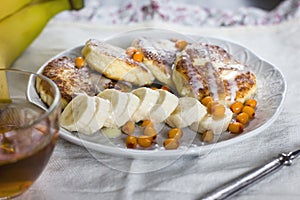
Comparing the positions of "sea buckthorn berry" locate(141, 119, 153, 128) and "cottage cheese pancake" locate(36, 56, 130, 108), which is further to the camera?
"cottage cheese pancake" locate(36, 56, 130, 108)

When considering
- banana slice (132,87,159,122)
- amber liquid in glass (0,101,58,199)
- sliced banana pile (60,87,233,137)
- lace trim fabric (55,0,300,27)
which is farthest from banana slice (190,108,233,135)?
lace trim fabric (55,0,300,27)

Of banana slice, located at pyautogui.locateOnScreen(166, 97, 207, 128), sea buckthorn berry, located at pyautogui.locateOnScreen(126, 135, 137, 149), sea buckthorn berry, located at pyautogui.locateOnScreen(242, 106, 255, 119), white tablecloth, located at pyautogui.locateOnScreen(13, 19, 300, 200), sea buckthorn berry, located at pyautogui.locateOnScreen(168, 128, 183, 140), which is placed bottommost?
white tablecloth, located at pyautogui.locateOnScreen(13, 19, 300, 200)

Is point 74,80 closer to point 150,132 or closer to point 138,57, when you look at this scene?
point 138,57

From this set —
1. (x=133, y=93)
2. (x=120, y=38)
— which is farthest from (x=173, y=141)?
(x=120, y=38)

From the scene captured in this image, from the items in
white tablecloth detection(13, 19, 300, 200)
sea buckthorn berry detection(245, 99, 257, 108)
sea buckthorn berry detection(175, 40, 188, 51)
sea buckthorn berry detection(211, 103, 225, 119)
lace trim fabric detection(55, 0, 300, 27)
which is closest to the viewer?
white tablecloth detection(13, 19, 300, 200)

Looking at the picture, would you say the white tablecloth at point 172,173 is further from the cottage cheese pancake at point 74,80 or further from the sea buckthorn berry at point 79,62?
→ the sea buckthorn berry at point 79,62

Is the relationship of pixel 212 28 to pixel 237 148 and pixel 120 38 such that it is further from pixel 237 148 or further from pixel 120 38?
pixel 237 148

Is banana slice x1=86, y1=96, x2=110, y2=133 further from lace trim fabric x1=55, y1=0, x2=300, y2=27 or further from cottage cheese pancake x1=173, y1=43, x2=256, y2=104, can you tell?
lace trim fabric x1=55, y1=0, x2=300, y2=27

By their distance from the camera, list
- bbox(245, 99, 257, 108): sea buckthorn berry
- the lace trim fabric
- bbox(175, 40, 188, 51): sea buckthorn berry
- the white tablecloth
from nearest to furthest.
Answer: the white tablecloth, bbox(245, 99, 257, 108): sea buckthorn berry, bbox(175, 40, 188, 51): sea buckthorn berry, the lace trim fabric
